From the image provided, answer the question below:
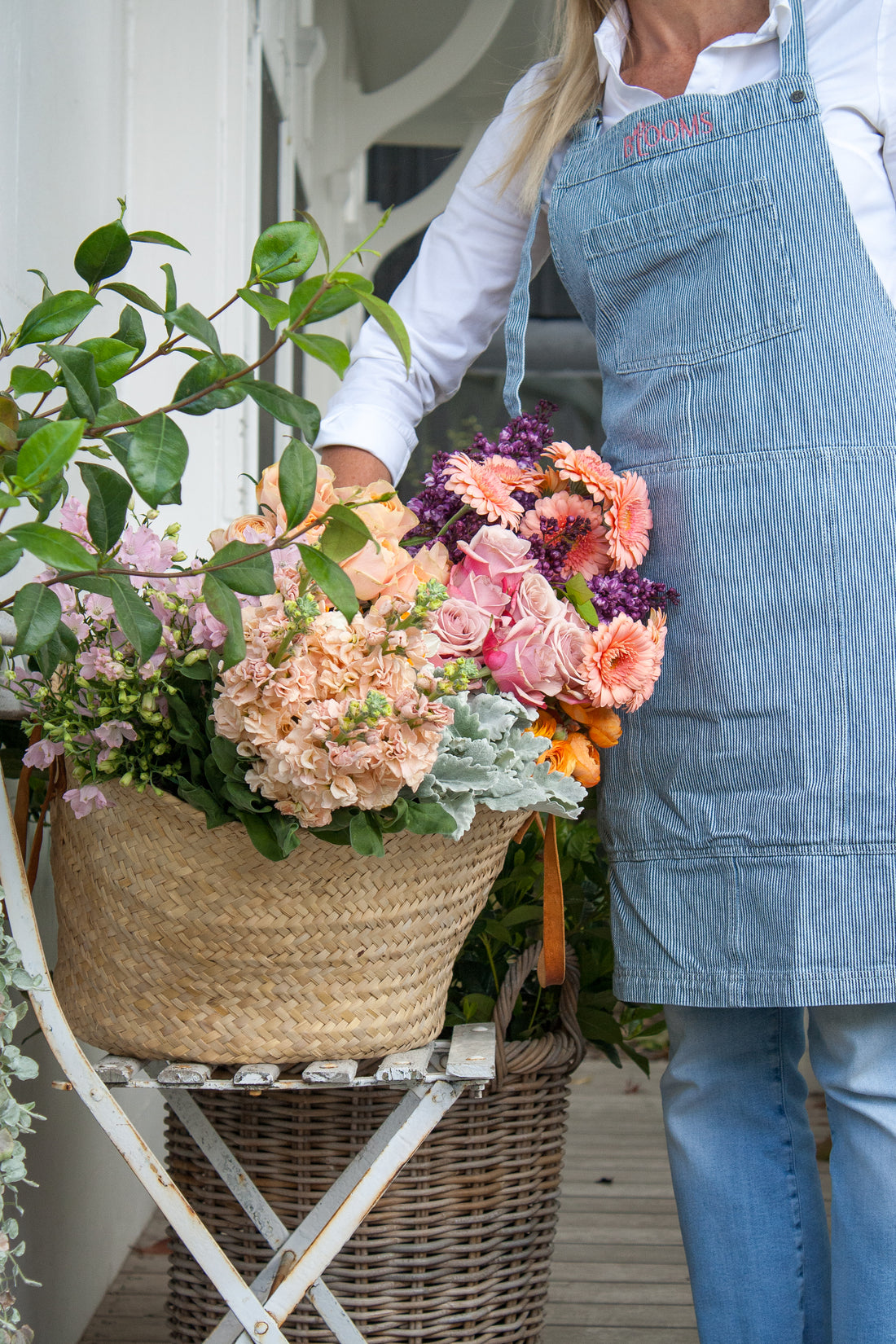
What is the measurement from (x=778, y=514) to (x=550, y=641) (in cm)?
25

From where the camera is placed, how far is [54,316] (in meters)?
0.69

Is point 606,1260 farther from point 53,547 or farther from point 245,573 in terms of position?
point 53,547

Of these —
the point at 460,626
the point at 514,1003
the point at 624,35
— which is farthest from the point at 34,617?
the point at 624,35

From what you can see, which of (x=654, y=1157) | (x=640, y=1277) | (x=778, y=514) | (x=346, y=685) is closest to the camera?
(x=346, y=685)

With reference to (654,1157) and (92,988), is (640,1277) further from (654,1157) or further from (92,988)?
(92,988)

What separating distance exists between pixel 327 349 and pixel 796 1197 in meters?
0.89

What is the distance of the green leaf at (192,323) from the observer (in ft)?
2.07

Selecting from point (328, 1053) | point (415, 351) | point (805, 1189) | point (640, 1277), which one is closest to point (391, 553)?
point (328, 1053)

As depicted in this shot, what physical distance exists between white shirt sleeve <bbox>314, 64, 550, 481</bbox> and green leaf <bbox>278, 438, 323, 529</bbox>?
1.97ft

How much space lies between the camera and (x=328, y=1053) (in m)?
0.87

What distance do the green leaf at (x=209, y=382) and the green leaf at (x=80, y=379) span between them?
5 centimetres

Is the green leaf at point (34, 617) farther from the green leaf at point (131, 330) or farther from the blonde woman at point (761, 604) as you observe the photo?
the blonde woman at point (761, 604)

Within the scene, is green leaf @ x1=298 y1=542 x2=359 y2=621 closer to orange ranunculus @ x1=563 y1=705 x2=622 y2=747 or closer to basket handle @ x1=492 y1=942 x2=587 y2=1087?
orange ranunculus @ x1=563 y1=705 x2=622 y2=747

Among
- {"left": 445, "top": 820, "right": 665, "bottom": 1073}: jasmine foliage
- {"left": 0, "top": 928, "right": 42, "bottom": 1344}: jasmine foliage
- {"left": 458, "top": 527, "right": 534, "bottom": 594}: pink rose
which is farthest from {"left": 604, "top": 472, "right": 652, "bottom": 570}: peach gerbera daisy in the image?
{"left": 0, "top": 928, "right": 42, "bottom": 1344}: jasmine foliage
